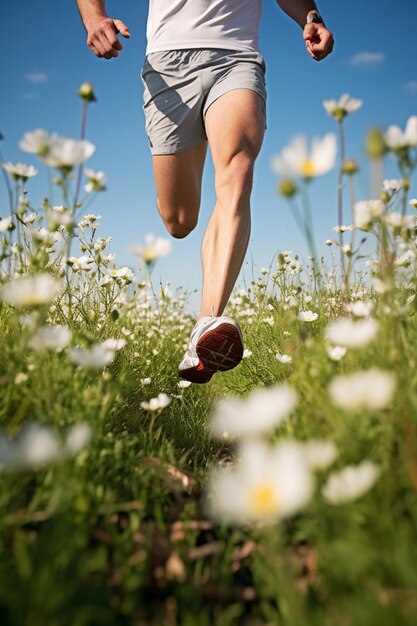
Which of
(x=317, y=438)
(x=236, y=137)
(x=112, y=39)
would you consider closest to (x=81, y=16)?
(x=112, y=39)

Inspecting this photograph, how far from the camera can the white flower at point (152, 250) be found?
5.45ft

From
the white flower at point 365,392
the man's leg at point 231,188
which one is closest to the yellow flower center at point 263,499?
the white flower at point 365,392

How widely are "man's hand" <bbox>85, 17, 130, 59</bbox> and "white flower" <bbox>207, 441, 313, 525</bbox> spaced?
6.80 ft

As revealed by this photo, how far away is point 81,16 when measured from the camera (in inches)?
113

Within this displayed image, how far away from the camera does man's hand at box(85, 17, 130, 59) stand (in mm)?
2338

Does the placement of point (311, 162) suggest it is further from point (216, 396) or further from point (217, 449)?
point (216, 396)

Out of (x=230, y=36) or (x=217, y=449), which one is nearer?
(x=217, y=449)

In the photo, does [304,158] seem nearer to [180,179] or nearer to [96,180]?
[96,180]

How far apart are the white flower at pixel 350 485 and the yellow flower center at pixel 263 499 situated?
0.20m

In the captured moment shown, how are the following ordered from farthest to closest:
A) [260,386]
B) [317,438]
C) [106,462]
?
[260,386], [106,462], [317,438]

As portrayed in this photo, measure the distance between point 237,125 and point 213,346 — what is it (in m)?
1.08

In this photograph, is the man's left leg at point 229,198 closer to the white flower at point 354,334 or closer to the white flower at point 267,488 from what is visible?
the white flower at point 354,334

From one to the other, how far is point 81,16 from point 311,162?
221 centimetres

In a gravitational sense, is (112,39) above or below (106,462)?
above
